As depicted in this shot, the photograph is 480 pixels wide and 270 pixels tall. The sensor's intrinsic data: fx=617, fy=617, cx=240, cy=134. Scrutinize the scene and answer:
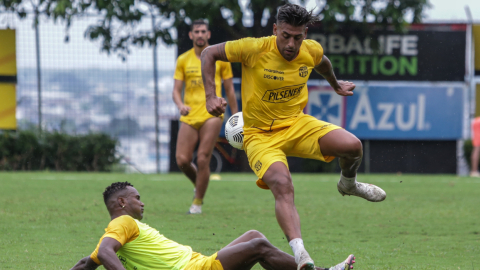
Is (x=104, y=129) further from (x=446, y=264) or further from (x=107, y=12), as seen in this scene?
(x=446, y=264)

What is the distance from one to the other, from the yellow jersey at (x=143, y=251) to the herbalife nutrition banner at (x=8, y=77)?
1332 cm

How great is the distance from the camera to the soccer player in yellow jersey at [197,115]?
829cm

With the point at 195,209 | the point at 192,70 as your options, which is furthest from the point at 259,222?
the point at 192,70

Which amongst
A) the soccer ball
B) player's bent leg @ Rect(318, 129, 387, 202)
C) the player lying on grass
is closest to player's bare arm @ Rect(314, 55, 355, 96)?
player's bent leg @ Rect(318, 129, 387, 202)

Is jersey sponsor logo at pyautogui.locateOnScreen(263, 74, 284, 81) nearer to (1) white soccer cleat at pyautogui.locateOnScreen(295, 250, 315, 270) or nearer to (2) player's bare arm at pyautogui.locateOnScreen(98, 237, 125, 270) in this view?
(1) white soccer cleat at pyautogui.locateOnScreen(295, 250, 315, 270)

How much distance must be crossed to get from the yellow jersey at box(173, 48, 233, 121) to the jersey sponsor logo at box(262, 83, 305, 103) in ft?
10.6

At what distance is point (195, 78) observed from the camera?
8.66 meters

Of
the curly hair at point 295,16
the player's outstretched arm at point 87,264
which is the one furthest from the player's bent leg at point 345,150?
the player's outstretched arm at point 87,264

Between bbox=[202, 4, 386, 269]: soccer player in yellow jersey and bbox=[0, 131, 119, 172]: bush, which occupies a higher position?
bbox=[202, 4, 386, 269]: soccer player in yellow jersey

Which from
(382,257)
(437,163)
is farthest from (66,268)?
(437,163)

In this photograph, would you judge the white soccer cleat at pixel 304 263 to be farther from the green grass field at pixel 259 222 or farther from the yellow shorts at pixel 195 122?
the yellow shorts at pixel 195 122

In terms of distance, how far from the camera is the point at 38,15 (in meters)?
16.4

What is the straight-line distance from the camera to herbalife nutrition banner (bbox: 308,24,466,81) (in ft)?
56.8

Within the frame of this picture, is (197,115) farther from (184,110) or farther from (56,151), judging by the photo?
(56,151)
